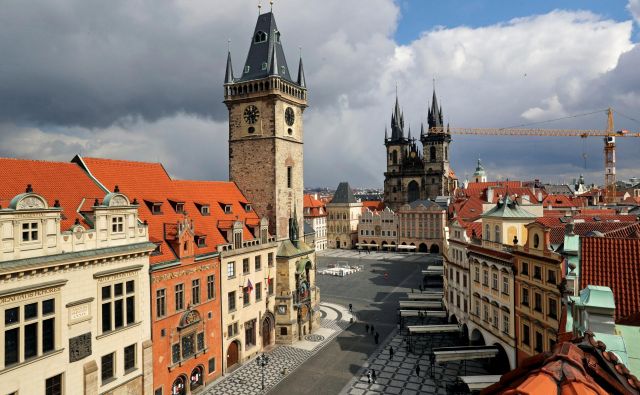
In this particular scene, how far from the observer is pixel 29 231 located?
2216 cm

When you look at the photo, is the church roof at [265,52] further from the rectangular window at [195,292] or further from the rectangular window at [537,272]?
the rectangular window at [537,272]

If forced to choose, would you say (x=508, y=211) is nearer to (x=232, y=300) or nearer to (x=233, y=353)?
(x=232, y=300)

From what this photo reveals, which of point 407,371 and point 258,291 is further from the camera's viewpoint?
point 258,291

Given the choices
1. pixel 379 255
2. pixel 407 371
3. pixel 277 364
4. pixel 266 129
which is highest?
pixel 266 129

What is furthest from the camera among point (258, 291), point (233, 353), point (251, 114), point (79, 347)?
point (251, 114)

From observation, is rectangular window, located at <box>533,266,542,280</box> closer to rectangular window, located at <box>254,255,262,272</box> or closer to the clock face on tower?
rectangular window, located at <box>254,255,262,272</box>

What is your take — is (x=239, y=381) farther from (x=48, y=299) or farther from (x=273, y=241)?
(x=48, y=299)

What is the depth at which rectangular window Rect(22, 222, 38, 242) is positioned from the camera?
2202 cm

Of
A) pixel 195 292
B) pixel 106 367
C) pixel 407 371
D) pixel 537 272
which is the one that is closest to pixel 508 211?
pixel 537 272

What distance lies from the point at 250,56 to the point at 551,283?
4068cm

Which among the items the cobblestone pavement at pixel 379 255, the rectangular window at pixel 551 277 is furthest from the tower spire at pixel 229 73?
the cobblestone pavement at pixel 379 255

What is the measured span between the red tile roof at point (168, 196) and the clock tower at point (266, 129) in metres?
2.94

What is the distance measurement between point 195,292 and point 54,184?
13.3 m

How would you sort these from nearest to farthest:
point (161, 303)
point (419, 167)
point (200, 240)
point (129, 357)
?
point (129, 357)
point (161, 303)
point (200, 240)
point (419, 167)
